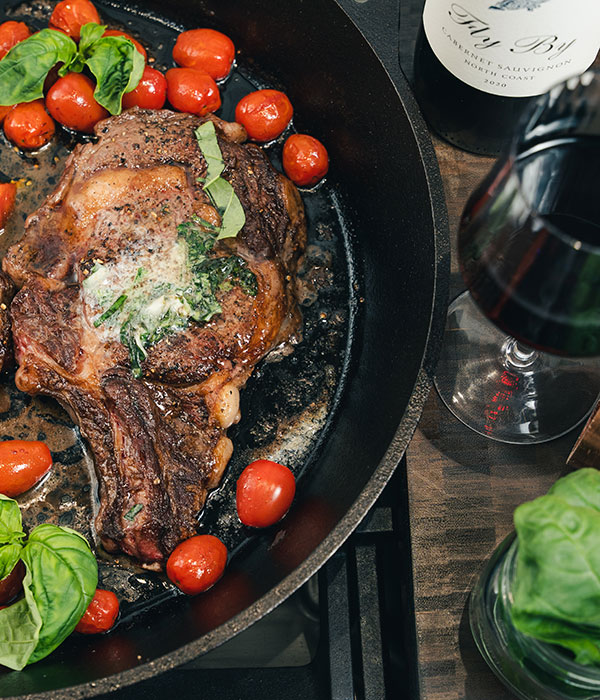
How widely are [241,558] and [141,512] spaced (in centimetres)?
27

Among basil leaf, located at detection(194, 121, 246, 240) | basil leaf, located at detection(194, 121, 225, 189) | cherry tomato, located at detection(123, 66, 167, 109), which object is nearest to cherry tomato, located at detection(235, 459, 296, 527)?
basil leaf, located at detection(194, 121, 246, 240)

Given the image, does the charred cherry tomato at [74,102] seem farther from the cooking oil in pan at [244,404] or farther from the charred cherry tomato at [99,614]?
the charred cherry tomato at [99,614]

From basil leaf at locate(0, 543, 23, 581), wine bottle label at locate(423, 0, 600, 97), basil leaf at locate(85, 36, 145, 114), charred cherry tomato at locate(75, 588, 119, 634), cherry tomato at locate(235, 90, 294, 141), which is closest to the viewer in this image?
wine bottle label at locate(423, 0, 600, 97)

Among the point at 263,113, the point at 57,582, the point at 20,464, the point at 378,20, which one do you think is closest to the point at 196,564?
the point at 57,582

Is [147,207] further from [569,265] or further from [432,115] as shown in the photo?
[569,265]

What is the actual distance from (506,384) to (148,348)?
81 cm

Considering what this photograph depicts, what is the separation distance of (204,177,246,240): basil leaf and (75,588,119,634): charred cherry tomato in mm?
817

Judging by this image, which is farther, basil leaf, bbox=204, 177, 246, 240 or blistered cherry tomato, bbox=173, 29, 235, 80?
blistered cherry tomato, bbox=173, 29, 235, 80

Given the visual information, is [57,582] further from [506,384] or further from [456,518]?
[506,384]

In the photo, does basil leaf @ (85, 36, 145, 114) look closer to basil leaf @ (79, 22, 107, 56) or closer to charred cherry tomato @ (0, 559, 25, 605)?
basil leaf @ (79, 22, 107, 56)

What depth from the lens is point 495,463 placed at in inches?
71.2

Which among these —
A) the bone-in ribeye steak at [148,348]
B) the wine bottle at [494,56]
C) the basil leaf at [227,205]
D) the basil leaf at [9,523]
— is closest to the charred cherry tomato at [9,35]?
the bone-in ribeye steak at [148,348]

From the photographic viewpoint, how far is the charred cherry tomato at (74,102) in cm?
209

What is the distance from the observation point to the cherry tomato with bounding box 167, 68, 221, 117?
2129mm
